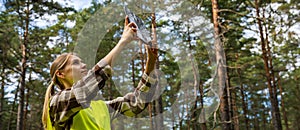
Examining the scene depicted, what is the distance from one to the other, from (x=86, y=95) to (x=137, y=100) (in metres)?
0.43

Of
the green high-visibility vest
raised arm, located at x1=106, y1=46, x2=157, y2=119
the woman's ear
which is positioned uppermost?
the woman's ear

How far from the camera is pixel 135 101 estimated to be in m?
1.46

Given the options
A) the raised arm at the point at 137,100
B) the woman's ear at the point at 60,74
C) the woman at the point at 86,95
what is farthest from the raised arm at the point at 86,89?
the raised arm at the point at 137,100

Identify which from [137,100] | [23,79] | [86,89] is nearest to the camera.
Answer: [86,89]

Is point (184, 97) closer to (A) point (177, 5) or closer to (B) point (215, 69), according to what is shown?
(B) point (215, 69)

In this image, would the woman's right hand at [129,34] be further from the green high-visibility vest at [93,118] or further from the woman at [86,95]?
the green high-visibility vest at [93,118]

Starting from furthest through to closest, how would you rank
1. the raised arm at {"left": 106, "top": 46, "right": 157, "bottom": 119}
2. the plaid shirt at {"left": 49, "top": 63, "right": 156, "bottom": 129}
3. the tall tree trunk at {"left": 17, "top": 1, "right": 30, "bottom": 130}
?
1. the tall tree trunk at {"left": 17, "top": 1, "right": 30, "bottom": 130}
2. the raised arm at {"left": 106, "top": 46, "right": 157, "bottom": 119}
3. the plaid shirt at {"left": 49, "top": 63, "right": 156, "bottom": 129}

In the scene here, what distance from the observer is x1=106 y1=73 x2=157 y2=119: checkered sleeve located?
143cm

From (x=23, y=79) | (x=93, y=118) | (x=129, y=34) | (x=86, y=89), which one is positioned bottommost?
(x=93, y=118)

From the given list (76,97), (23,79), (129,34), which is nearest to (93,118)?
(76,97)

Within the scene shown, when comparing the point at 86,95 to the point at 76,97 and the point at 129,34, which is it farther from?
the point at 129,34

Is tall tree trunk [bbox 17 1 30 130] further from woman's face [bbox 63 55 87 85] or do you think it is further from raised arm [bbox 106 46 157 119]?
woman's face [bbox 63 55 87 85]

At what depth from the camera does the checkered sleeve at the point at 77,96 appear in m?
1.05

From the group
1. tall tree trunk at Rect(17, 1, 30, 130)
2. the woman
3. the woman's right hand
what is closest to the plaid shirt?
the woman
